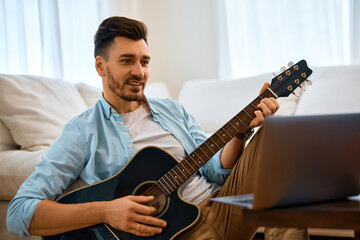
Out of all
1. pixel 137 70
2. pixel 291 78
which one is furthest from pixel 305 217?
pixel 137 70

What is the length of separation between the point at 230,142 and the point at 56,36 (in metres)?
1.75

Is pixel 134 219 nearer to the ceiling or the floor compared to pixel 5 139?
nearer to the floor

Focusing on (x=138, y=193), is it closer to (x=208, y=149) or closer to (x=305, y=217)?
(x=208, y=149)

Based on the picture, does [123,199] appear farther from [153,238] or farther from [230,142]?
[230,142]

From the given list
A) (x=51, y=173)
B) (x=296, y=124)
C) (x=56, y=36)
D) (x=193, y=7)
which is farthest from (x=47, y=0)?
(x=296, y=124)

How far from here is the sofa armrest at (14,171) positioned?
1.53 metres

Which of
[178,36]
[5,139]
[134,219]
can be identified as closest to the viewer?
[134,219]

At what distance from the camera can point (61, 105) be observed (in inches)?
81.7

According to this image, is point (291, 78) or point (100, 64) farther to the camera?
point (100, 64)

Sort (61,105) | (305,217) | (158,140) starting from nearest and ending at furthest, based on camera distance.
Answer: (305,217)
(158,140)
(61,105)

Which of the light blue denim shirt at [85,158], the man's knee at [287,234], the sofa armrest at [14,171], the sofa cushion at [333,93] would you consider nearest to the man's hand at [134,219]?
the light blue denim shirt at [85,158]

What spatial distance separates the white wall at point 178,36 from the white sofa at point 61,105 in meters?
0.65

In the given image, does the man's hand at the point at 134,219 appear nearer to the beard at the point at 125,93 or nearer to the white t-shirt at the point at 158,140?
the white t-shirt at the point at 158,140

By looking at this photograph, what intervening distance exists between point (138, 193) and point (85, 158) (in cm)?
26
